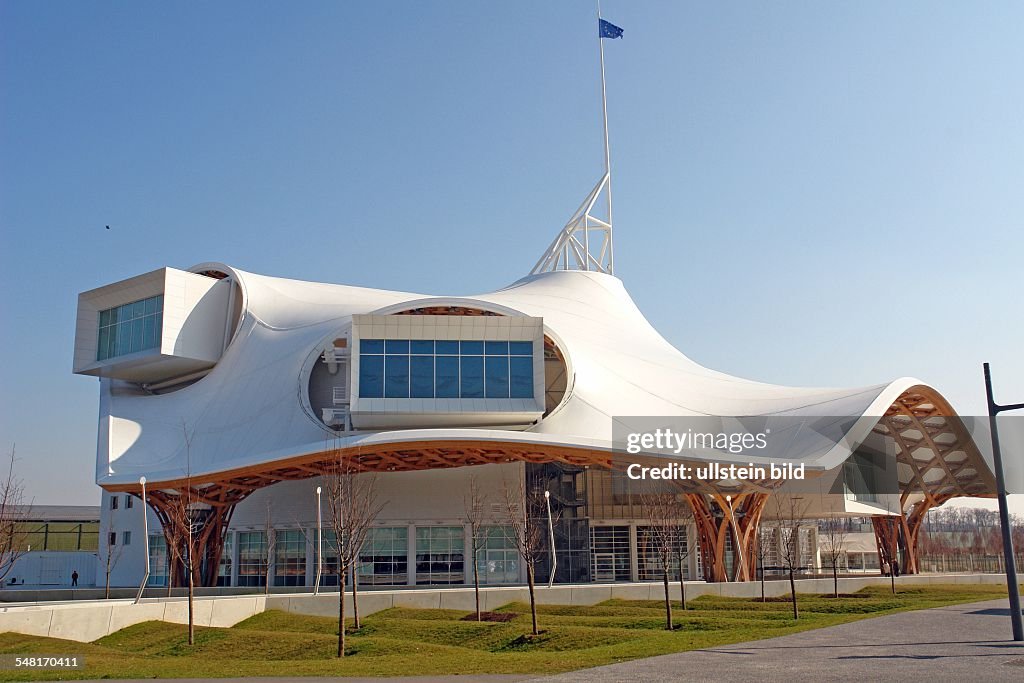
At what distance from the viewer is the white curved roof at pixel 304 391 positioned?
127 feet

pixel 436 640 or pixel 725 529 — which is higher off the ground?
pixel 725 529

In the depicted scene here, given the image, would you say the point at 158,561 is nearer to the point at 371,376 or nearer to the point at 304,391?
the point at 304,391

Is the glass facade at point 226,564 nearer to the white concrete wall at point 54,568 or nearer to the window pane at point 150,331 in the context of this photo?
the window pane at point 150,331

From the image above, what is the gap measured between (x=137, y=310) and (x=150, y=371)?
314 centimetres

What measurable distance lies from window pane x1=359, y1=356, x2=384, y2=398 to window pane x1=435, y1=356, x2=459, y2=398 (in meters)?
2.45

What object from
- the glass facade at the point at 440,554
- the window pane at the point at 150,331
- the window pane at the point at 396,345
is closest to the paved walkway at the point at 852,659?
the window pane at the point at 396,345

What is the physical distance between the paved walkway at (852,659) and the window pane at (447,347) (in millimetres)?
23610

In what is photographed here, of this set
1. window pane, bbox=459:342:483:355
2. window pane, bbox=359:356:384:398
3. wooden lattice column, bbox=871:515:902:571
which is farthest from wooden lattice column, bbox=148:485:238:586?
wooden lattice column, bbox=871:515:902:571

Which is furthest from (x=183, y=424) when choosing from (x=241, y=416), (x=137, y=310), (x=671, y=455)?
(x=671, y=455)

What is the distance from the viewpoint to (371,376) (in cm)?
4116

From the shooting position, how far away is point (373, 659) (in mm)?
19875

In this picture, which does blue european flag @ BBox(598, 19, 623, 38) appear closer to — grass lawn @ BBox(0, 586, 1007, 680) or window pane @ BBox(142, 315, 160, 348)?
window pane @ BBox(142, 315, 160, 348)

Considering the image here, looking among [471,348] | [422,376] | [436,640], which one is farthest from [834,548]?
[436,640]

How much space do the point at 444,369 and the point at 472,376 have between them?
1.25 metres
